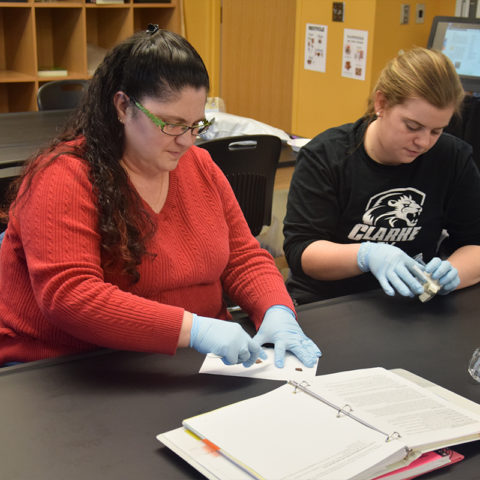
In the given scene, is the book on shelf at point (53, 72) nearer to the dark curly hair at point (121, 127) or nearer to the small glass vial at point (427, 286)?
the dark curly hair at point (121, 127)

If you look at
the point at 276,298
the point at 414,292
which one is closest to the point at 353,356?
the point at 276,298

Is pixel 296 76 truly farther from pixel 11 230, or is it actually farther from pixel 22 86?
pixel 11 230

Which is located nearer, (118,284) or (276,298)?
(118,284)

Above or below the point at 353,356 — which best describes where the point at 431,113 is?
above

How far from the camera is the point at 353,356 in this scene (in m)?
1.18

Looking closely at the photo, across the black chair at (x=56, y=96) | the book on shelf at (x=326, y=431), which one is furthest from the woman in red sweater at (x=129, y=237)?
the black chair at (x=56, y=96)

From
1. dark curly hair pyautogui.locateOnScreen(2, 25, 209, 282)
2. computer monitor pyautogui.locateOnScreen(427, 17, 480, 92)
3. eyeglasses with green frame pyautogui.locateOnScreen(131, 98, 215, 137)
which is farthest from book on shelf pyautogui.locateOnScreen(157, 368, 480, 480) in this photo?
computer monitor pyautogui.locateOnScreen(427, 17, 480, 92)

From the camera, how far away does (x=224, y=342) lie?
3.60ft

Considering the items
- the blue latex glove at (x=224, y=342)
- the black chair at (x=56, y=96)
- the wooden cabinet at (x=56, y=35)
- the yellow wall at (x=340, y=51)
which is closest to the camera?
the blue latex glove at (x=224, y=342)

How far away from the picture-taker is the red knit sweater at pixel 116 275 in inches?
43.9

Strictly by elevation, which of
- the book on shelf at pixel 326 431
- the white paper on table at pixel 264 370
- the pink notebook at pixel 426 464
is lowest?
the white paper on table at pixel 264 370

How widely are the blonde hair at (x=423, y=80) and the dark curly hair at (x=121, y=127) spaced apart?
0.53m

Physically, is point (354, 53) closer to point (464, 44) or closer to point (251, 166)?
point (464, 44)

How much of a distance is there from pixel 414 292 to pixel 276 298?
32 cm
